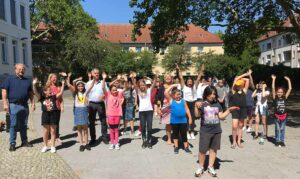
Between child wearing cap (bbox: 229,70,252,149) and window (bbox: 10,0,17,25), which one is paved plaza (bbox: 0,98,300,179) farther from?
window (bbox: 10,0,17,25)

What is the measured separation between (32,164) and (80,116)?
66.1 inches

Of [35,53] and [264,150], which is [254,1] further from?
[35,53]

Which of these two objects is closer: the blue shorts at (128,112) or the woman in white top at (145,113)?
the woman in white top at (145,113)

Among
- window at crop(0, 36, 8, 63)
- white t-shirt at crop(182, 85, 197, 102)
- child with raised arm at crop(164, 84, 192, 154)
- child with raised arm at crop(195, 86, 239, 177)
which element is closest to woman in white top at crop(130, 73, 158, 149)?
child with raised arm at crop(164, 84, 192, 154)

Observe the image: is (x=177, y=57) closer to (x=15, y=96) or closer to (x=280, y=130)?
(x=280, y=130)

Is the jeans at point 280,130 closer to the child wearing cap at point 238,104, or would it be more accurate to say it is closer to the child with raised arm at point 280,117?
the child with raised arm at point 280,117

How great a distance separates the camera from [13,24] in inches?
1154

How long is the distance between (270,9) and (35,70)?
104ft

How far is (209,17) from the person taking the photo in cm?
1817

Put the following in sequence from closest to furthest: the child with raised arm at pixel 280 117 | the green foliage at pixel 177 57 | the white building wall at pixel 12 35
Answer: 1. the child with raised arm at pixel 280 117
2. the white building wall at pixel 12 35
3. the green foliage at pixel 177 57

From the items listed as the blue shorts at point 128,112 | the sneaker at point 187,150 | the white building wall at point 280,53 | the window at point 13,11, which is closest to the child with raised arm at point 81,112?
the sneaker at point 187,150

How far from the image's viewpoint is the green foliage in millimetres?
63250

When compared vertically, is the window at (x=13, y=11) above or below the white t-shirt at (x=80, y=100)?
above

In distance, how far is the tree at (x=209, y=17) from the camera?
56.4 feet
